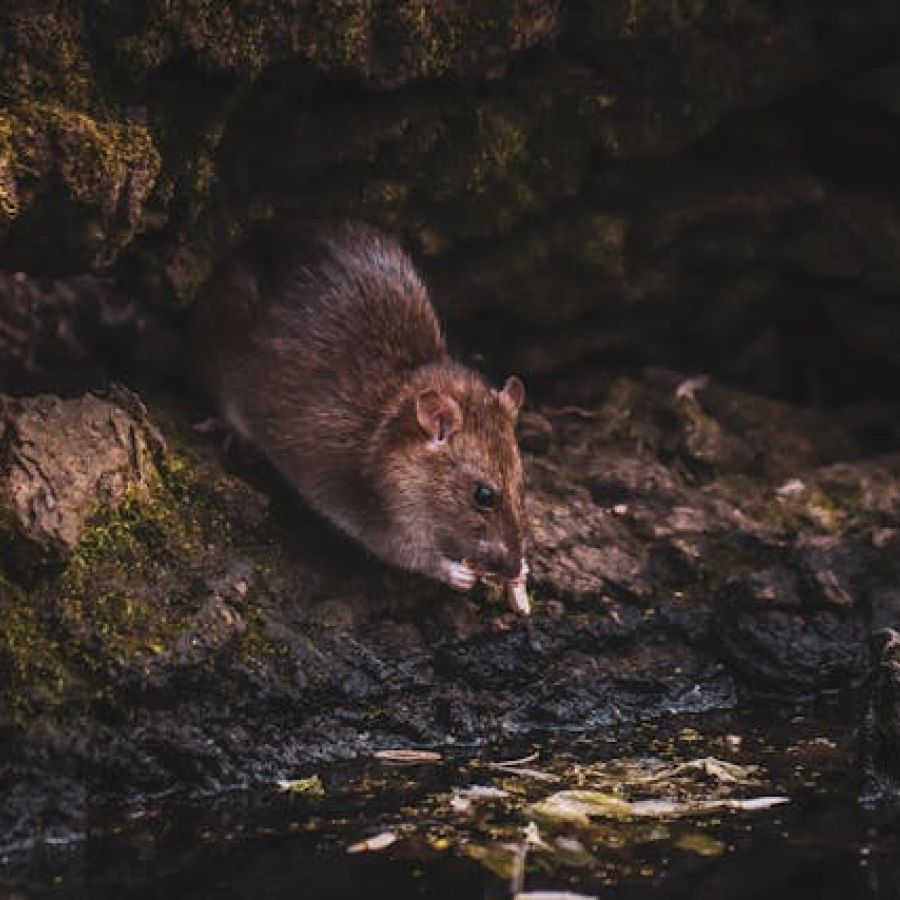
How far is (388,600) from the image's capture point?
24.2ft

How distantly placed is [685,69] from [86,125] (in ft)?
10.8

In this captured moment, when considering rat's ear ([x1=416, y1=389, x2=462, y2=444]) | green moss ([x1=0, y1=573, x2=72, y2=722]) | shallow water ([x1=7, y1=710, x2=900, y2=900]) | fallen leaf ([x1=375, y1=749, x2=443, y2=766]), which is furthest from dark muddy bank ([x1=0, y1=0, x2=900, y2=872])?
rat's ear ([x1=416, y1=389, x2=462, y2=444])

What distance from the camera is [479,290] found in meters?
8.54

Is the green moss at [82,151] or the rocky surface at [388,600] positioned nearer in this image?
the green moss at [82,151]

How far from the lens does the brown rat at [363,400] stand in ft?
24.5

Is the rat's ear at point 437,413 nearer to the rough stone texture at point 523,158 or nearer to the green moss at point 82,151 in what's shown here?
the rough stone texture at point 523,158

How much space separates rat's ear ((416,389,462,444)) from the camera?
24.4 feet

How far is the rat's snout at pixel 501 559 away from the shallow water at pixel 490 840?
0.81m

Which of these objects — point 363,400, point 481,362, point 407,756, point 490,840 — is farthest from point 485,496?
point 490,840

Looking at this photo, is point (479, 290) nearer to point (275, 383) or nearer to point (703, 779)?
point (275, 383)

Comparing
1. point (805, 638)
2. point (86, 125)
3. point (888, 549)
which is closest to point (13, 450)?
point (86, 125)

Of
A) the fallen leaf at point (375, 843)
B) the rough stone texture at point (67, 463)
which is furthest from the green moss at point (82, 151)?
the fallen leaf at point (375, 843)

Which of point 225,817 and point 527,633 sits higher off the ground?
point 527,633

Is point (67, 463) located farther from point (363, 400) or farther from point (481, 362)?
point (481, 362)
